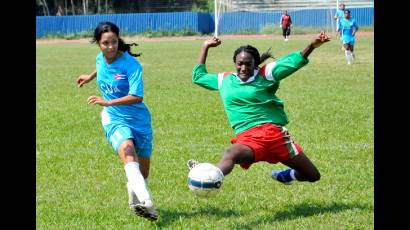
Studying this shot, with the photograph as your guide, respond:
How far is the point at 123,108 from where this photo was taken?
6645 mm

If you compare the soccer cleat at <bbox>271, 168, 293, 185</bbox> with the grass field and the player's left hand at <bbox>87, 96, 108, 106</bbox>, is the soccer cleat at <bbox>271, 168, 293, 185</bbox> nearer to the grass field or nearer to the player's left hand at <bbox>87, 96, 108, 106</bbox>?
the grass field

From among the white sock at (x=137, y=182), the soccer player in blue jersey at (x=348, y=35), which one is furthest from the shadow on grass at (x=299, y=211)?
the soccer player in blue jersey at (x=348, y=35)

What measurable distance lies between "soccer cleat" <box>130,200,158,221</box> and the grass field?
0.21 m

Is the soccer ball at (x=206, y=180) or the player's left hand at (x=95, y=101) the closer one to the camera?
the soccer ball at (x=206, y=180)

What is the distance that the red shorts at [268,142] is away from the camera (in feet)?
21.2

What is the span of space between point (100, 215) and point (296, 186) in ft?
7.04

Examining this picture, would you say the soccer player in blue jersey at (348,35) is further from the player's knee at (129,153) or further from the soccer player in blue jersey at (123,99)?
the player's knee at (129,153)

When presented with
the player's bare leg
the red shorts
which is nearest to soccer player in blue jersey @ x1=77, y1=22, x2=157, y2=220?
the player's bare leg

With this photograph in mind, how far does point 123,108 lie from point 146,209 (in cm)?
110

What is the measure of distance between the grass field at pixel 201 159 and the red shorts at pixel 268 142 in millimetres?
511

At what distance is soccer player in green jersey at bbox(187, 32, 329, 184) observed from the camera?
21.1 ft

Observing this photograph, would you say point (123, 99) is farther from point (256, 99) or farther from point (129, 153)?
point (256, 99)
